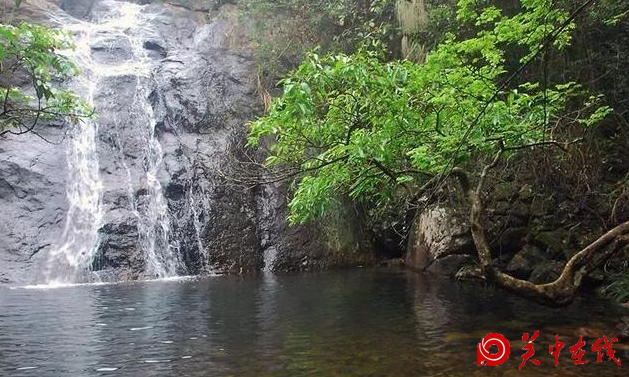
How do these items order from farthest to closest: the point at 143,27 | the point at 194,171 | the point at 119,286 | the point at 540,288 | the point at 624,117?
the point at 143,27 < the point at 194,171 < the point at 119,286 < the point at 624,117 < the point at 540,288

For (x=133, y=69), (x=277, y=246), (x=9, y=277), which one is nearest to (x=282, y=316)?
(x=277, y=246)

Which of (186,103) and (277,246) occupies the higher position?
(186,103)

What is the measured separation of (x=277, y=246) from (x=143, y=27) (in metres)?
12.6

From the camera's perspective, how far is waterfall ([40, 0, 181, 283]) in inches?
499

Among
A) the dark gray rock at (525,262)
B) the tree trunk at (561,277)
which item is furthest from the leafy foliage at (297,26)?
the tree trunk at (561,277)

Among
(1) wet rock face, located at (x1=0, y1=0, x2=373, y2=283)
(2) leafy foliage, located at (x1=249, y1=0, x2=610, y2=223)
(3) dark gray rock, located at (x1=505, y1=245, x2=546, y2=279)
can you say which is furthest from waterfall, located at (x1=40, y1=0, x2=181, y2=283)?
(2) leafy foliage, located at (x1=249, y1=0, x2=610, y2=223)

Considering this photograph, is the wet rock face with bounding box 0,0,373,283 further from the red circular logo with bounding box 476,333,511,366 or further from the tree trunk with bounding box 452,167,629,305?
the tree trunk with bounding box 452,167,629,305

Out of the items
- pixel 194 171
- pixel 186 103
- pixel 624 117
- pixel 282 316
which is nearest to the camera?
pixel 282 316

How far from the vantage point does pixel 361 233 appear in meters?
14.0

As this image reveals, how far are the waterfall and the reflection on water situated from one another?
3111 mm

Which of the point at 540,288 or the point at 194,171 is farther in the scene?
the point at 194,171

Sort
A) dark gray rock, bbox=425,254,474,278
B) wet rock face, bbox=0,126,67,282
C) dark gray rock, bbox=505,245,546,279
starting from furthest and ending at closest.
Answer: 1. wet rock face, bbox=0,126,67,282
2. dark gray rock, bbox=425,254,474,278
3. dark gray rock, bbox=505,245,546,279

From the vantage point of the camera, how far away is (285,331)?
20.2ft

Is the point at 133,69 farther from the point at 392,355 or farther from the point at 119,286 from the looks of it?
the point at 392,355
